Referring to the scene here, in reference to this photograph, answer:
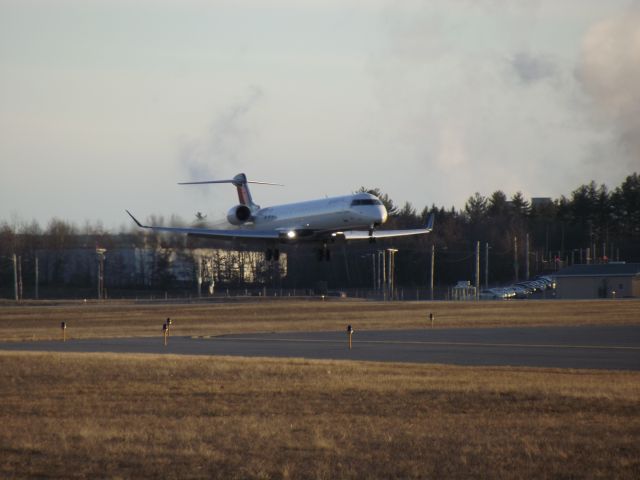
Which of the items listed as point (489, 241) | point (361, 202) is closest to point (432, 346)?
point (361, 202)

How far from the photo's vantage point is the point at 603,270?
108000mm

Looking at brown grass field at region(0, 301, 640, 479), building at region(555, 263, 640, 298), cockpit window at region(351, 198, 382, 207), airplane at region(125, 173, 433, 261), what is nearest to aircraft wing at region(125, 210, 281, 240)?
airplane at region(125, 173, 433, 261)

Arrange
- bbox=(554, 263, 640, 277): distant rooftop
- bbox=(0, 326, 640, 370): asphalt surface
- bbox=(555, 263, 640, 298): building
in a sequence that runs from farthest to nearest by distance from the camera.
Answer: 1. bbox=(554, 263, 640, 277): distant rooftop
2. bbox=(555, 263, 640, 298): building
3. bbox=(0, 326, 640, 370): asphalt surface

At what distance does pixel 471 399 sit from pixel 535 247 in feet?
423

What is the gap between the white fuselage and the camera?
167 ft

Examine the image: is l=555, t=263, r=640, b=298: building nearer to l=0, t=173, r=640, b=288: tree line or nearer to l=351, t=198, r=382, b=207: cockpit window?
l=0, t=173, r=640, b=288: tree line

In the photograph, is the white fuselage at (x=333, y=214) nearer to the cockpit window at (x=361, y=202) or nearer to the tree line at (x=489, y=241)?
the cockpit window at (x=361, y=202)

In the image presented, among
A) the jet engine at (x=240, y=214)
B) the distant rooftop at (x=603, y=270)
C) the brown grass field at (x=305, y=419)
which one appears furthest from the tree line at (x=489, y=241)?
the brown grass field at (x=305, y=419)

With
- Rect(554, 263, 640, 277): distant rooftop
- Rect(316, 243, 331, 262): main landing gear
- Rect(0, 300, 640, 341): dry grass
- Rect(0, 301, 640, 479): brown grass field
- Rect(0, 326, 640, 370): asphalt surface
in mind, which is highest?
Rect(316, 243, 331, 262): main landing gear

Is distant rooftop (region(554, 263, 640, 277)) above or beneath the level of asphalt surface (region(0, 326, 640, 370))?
above

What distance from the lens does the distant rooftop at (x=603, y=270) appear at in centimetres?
10575

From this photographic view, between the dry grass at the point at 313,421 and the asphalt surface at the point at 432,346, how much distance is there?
4.58 meters

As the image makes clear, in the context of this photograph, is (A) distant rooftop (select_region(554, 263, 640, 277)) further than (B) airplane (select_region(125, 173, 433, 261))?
Yes

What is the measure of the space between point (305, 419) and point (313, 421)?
13.1 inches
